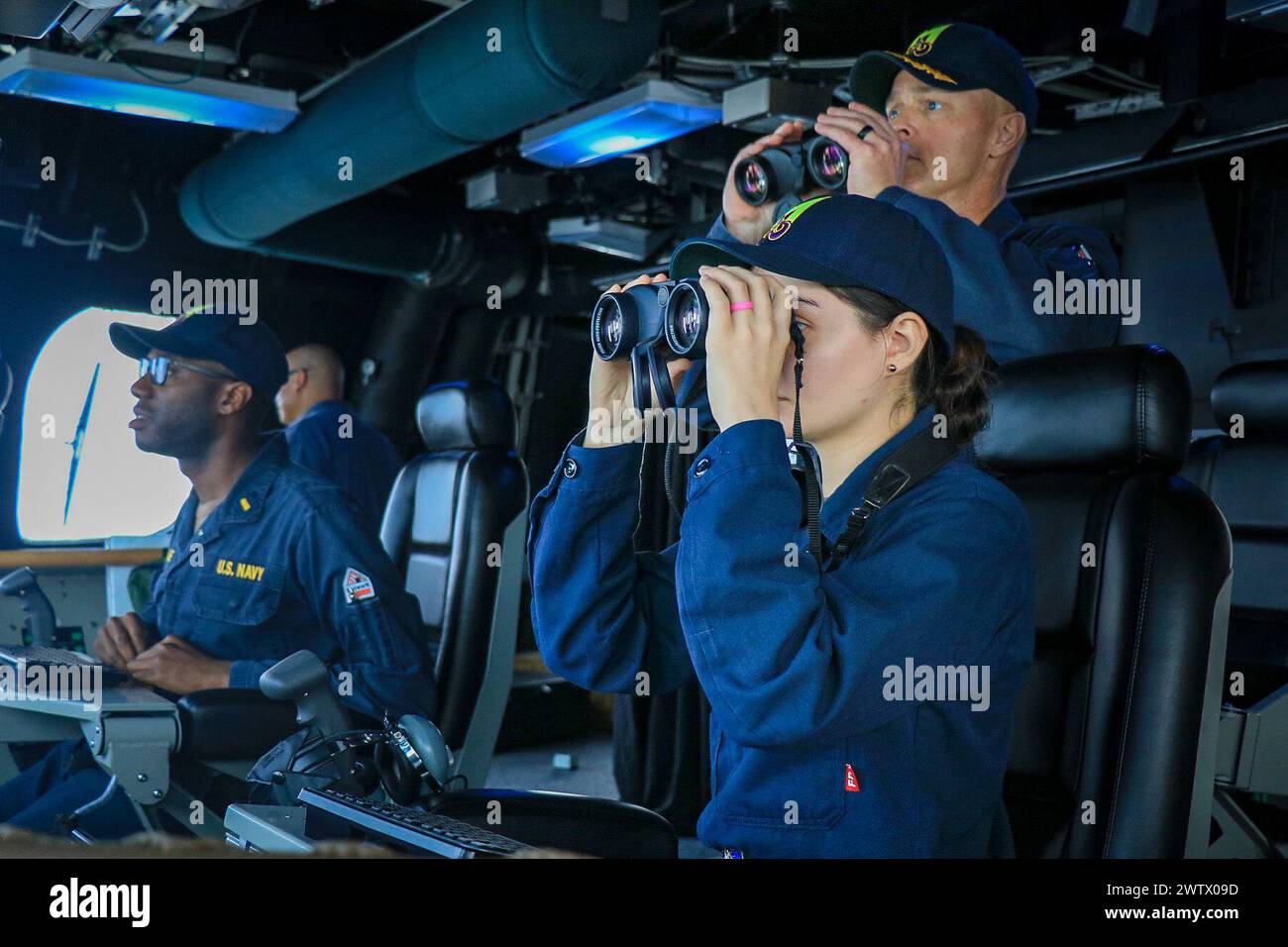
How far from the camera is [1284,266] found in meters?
3.74

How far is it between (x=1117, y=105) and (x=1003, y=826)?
369cm

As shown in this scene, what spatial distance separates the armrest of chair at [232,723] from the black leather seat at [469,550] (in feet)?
2.97

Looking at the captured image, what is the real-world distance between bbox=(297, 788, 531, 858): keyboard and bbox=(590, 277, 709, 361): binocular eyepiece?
0.47 m

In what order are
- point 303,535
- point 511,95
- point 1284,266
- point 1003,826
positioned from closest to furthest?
point 1003,826
point 303,535
point 511,95
point 1284,266

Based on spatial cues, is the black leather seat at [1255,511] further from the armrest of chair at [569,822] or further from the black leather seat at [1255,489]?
the armrest of chair at [569,822]

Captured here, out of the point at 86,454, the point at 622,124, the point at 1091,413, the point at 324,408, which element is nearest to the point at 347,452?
the point at 324,408

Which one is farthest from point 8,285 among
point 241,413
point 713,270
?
point 713,270

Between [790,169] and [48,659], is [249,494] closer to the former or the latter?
[48,659]

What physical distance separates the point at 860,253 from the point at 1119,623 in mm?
573

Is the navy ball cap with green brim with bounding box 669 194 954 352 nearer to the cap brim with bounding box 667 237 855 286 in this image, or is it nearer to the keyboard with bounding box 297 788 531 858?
the cap brim with bounding box 667 237 855 286

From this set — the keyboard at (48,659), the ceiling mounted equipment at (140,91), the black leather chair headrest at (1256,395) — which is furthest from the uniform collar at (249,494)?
the black leather chair headrest at (1256,395)

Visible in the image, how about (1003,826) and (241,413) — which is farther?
(241,413)

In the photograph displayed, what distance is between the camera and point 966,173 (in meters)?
1.84
